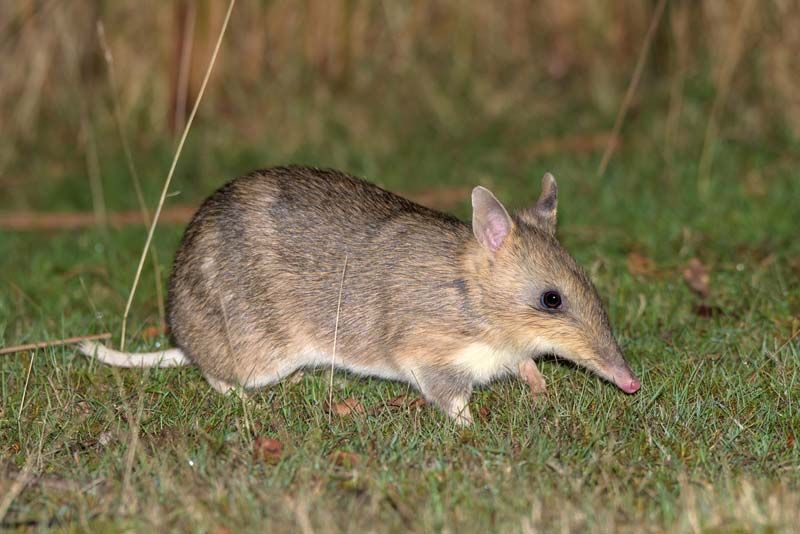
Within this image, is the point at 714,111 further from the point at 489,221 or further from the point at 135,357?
the point at 135,357

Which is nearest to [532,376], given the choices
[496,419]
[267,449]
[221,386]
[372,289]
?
[496,419]

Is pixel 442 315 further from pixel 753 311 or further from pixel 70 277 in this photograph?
pixel 70 277

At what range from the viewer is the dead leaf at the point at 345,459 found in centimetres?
508

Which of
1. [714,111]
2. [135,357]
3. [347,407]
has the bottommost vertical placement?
[135,357]

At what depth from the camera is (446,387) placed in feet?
18.9

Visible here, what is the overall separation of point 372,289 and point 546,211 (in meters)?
0.90

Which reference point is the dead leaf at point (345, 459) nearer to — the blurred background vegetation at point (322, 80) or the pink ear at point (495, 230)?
the pink ear at point (495, 230)

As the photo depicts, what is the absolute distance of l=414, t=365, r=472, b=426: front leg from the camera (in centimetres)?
571

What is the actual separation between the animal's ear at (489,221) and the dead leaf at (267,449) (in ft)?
4.24

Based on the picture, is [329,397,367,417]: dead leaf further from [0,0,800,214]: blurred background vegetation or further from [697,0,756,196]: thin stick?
[0,0,800,214]: blurred background vegetation

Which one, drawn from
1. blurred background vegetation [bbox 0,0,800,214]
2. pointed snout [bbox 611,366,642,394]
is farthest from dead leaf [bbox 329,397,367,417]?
blurred background vegetation [bbox 0,0,800,214]

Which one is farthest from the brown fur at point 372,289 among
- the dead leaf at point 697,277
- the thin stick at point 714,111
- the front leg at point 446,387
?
the thin stick at point 714,111

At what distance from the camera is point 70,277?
27.6ft

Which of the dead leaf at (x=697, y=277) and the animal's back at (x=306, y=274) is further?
the dead leaf at (x=697, y=277)
